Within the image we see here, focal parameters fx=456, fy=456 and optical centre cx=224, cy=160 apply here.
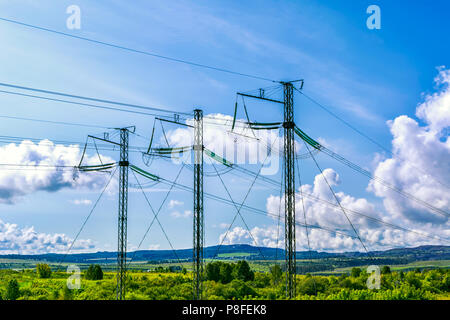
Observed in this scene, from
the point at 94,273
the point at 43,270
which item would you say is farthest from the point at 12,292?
the point at 43,270

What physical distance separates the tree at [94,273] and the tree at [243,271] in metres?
31.1

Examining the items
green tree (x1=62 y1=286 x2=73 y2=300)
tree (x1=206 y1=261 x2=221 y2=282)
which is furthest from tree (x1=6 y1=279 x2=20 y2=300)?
tree (x1=206 y1=261 x2=221 y2=282)

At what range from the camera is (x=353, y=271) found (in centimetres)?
10250

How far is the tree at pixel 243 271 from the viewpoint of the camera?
306ft

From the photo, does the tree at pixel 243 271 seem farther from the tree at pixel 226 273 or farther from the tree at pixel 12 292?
the tree at pixel 12 292

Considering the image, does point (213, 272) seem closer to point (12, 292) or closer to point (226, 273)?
point (226, 273)

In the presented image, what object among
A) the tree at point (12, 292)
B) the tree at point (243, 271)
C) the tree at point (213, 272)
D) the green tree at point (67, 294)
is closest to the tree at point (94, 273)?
the tree at point (12, 292)

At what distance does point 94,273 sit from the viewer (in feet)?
332

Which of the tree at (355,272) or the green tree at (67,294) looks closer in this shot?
the green tree at (67,294)

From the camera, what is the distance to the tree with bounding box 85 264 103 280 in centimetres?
10056

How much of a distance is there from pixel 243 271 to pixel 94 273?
3352cm

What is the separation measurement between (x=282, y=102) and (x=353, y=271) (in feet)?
264
